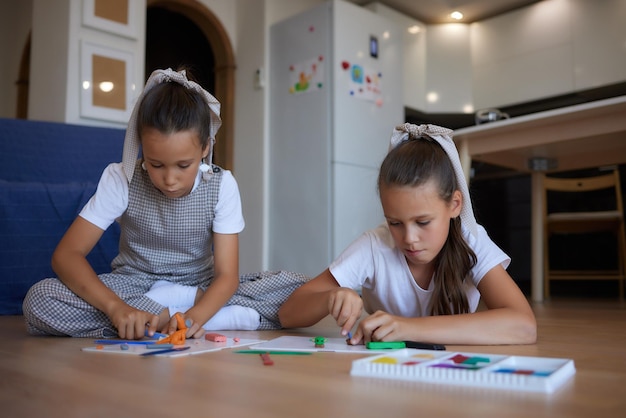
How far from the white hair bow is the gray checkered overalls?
49 centimetres

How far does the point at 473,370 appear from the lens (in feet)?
2.34

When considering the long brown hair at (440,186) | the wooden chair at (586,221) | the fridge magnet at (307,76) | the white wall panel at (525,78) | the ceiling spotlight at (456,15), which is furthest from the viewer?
the ceiling spotlight at (456,15)

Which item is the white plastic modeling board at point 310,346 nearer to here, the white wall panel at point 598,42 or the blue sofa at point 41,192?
the blue sofa at point 41,192

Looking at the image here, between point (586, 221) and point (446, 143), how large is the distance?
108 inches

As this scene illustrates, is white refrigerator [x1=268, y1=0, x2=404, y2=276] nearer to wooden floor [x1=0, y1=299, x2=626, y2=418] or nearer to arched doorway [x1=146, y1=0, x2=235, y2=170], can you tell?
arched doorway [x1=146, y1=0, x2=235, y2=170]

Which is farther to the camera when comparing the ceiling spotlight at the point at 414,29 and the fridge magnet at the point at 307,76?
the ceiling spotlight at the point at 414,29

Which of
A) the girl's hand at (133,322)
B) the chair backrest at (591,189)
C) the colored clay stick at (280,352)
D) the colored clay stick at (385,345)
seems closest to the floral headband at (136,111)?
the girl's hand at (133,322)

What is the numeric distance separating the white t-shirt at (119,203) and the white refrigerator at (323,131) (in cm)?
235

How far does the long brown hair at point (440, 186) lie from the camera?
47.1 inches

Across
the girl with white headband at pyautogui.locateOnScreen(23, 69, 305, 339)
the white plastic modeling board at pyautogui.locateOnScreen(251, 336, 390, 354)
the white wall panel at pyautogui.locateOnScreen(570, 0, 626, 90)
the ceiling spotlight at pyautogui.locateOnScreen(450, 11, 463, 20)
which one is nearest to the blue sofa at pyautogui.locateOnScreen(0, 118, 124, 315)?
the girl with white headband at pyautogui.locateOnScreen(23, 69, 305, 339)

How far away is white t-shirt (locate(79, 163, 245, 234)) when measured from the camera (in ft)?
4.73

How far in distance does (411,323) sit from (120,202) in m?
0.78

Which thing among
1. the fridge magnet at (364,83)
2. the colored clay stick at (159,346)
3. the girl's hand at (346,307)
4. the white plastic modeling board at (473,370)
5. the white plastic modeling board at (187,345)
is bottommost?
the white plastic modeling board at (187,345)

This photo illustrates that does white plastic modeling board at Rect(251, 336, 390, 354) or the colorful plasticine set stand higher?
the colorful plasticine set
